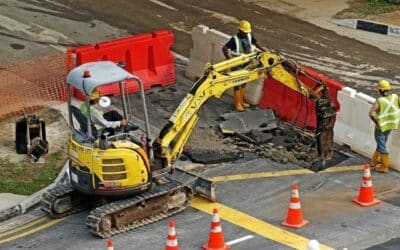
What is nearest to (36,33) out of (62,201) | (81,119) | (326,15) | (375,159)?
(326,15)

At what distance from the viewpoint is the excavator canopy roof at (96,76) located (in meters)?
15.5

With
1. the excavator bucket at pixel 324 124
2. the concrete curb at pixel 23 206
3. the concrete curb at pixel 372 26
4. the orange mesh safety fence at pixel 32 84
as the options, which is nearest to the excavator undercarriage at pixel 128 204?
the concrete curb at pixel 23 206

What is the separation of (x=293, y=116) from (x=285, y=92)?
570 millimetres

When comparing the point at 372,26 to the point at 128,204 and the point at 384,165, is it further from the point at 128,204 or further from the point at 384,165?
the point at 128,204

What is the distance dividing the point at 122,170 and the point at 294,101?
595 cm

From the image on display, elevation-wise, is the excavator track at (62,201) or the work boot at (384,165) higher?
the work boot at (384,165)

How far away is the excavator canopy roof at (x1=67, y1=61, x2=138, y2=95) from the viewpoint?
1547 centimetres

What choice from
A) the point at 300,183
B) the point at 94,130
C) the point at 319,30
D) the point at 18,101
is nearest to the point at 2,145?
the point at 18,101

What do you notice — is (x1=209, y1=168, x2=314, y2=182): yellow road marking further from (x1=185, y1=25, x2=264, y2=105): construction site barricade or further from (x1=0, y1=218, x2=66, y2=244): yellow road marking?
(x1=185, y1=25, x2=264, y2=105): construction site barricade

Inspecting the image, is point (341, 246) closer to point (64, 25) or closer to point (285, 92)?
point (285, 92)

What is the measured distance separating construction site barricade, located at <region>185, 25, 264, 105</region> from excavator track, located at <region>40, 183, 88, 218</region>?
19.9ft

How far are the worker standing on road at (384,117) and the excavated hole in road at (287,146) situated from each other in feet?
3.05

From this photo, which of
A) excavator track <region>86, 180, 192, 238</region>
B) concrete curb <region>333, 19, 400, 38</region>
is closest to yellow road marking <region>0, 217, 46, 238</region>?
excavator track <region>86, 180, 192, 238</region>

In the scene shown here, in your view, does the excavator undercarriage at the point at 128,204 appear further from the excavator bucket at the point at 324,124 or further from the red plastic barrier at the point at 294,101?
the red plastic barrier at the point at 294,101
